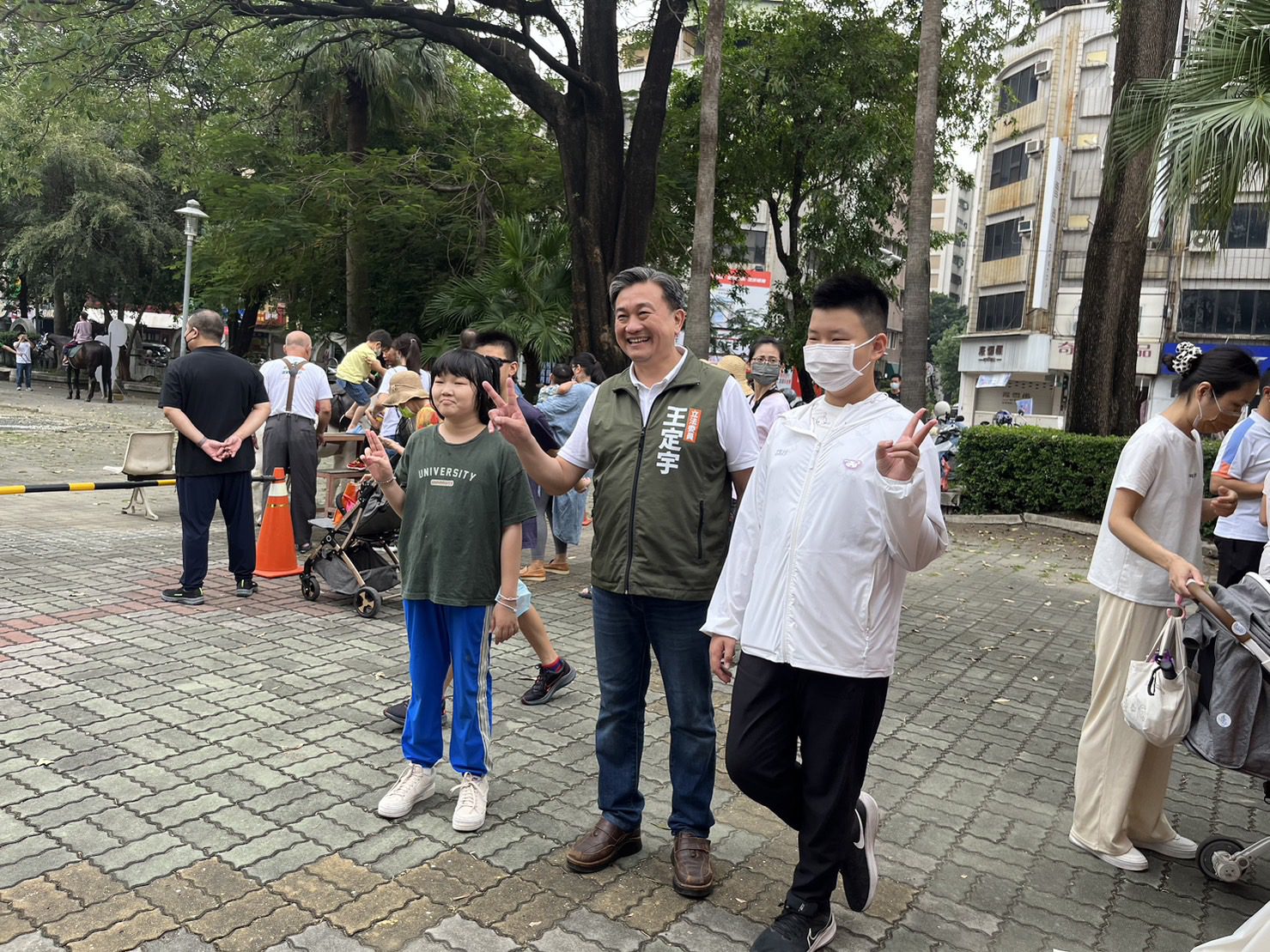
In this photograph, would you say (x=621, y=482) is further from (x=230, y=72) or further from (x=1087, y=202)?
(x=1087, y=202)

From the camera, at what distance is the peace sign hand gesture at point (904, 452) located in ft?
8.69

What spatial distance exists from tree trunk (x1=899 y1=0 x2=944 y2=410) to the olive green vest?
8.87 metres

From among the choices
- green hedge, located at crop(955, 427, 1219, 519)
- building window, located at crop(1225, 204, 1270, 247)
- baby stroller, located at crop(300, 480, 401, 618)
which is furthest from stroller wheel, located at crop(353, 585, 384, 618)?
building window, located at crop(1225, 204, 1270, 247)

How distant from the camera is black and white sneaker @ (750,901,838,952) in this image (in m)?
2.95

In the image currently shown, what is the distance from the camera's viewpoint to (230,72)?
603 inches

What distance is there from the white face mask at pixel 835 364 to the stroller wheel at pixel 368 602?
4.62 m

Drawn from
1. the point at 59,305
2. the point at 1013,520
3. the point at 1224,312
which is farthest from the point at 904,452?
the point at 1224,312

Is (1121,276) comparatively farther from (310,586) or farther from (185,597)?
(185,597)

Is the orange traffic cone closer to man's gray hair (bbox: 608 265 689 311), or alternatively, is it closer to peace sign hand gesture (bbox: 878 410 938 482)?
man's gray hair (bbox: 608 265 689 311)

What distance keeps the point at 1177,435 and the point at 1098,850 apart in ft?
5.28

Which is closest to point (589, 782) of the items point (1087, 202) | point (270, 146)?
point (270, 146)

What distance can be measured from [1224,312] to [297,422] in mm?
36562

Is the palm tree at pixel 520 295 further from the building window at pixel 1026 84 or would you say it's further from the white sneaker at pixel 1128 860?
the building window at pixel 1026 84

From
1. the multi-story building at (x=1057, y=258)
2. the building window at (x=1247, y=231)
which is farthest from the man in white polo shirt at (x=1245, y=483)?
the building window at (x=1247, y=231)
